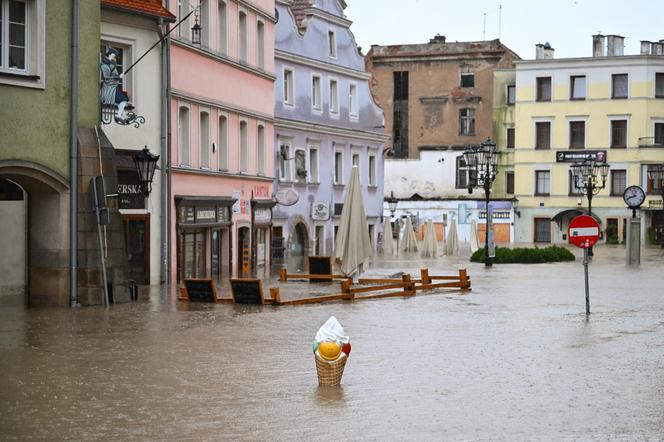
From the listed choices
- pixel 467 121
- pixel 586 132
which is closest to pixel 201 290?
pixel 586 132

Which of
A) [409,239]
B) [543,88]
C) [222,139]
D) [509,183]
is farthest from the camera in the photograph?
[509,183]

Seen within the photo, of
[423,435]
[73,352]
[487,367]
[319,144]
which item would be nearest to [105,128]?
[73,352]

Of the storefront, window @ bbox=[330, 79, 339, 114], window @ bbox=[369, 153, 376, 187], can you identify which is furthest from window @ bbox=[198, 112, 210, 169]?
window @ bbox=[369, 153, 376, 187]

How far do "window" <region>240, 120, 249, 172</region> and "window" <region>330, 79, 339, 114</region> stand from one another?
16.7 metres

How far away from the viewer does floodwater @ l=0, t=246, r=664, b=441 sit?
10.9 metres

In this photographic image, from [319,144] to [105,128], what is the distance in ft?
90.2

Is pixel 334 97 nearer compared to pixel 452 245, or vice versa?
pixel 334 97

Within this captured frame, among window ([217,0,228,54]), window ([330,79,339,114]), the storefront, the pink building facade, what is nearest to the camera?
the storefront

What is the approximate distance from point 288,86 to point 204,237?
17739mm

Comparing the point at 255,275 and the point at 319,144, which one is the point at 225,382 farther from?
the point at 319,144

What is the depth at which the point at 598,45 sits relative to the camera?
8494 cm

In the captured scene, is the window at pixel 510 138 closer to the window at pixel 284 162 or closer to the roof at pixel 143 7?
the window at pixel 284 162

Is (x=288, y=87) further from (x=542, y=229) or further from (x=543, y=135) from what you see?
(x=542, y=229)

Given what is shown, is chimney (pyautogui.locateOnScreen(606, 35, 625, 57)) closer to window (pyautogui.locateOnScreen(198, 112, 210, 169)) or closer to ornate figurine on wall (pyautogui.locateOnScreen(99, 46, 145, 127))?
window (pyautogui.locateOnScreen(198, 112, 210, 169))
